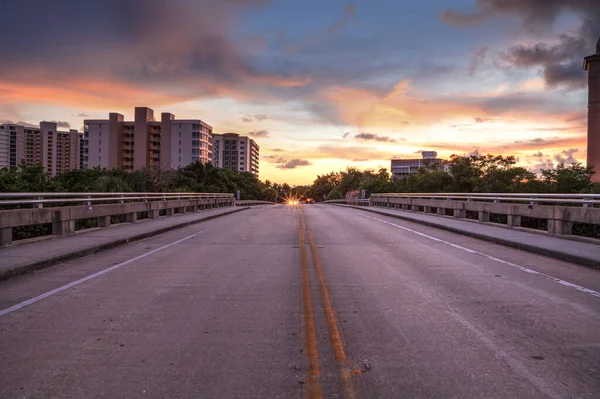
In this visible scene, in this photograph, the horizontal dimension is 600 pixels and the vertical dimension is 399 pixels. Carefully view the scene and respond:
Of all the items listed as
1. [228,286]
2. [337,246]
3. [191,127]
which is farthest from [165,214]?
[191,127]

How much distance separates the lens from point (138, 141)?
13012 cm

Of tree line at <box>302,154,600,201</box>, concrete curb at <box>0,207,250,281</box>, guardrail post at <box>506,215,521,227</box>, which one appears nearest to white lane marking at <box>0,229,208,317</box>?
concrete curb at <box>0,207,250,281</box>

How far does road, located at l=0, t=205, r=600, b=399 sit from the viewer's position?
13.5ft

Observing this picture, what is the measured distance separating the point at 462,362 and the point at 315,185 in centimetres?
18811

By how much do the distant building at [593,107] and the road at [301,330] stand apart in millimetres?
56535

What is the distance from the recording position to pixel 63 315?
624 centimetres

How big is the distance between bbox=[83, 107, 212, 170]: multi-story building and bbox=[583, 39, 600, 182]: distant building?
3929 inches

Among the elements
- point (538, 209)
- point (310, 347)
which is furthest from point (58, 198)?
point (538, 209)

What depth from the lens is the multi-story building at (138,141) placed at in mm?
131000

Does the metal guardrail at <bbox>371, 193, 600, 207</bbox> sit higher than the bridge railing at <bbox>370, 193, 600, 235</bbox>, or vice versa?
the metal guardrail at <bbox>371, 193, 600, 207</bbox>

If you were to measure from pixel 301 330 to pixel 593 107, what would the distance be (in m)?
66.1

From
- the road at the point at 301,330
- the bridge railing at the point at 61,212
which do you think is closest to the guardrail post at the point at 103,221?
the bridge railing at the point at 61,212

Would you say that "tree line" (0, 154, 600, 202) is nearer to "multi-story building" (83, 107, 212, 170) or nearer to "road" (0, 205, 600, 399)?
"road" (0, 205, 600, 399)

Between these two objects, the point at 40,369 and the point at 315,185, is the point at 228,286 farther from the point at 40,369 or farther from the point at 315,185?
the point at 315,185
